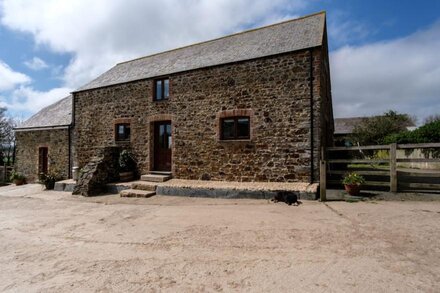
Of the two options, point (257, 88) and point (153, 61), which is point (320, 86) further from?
point (153, 61)

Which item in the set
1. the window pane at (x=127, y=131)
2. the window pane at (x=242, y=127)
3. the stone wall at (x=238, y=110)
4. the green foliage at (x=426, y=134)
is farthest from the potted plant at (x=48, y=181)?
the green foliage at (x=426, y=134)

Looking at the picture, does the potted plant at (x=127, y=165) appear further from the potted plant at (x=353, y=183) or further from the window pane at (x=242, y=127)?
the potted plant at (x=353, y=183)

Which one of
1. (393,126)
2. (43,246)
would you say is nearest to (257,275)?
(43,246)

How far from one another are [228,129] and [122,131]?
588 cm

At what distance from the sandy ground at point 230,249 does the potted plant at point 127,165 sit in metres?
4.45

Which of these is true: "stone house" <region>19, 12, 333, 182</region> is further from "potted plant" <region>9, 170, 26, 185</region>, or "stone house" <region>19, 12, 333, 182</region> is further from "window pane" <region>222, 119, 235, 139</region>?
"potted plant" <region>9, 170, 26, 185</region>

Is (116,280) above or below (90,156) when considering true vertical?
below

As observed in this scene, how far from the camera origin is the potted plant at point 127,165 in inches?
461

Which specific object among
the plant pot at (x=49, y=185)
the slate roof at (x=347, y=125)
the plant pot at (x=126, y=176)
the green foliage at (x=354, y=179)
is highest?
the slate roof at (x=347, y=125)

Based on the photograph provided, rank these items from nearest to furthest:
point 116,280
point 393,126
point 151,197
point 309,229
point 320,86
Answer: point 116,280 → point 309,229 → point 320,86 → point 151,197 → point 393,126

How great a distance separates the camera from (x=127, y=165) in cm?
1194

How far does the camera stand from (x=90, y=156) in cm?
1338

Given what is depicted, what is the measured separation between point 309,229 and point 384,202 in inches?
141

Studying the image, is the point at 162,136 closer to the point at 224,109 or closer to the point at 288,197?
the point at 224,109
